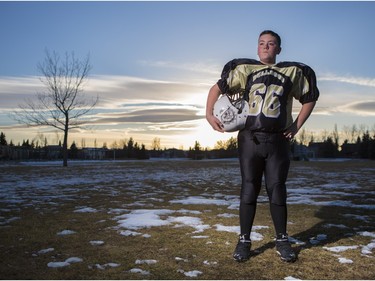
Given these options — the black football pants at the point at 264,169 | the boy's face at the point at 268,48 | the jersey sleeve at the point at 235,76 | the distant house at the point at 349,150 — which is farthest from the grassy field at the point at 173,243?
the distant house at the point at 349,150

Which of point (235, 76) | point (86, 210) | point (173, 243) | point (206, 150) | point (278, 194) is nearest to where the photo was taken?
point (278, 194)

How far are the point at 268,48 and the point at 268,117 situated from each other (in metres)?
→ 0.70

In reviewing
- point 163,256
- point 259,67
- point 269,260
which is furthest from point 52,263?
point 259,67

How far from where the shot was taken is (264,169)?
136 inches

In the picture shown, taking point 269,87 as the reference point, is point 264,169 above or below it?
below

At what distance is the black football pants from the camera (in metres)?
3.31

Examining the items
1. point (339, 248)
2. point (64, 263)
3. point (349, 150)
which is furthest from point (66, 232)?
point (349, 150)

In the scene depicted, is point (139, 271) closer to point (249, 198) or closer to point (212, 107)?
point (249, 198)

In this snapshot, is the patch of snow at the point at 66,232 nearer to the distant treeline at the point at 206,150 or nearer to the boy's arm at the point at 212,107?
the boy's arm at the point at 212,107

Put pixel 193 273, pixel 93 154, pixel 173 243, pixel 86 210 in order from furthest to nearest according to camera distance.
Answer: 1. pixel 93 154
2. pixel 86 210
3. pixel 173 243
4. pixel 193 273

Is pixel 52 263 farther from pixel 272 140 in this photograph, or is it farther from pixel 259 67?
pixel 259 67

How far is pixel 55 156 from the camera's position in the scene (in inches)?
3201

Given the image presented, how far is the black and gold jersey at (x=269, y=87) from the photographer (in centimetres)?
327

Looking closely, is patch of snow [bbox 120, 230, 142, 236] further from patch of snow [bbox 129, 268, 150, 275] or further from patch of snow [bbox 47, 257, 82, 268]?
patch of snow [bbox 129, 268, 150, 275]
